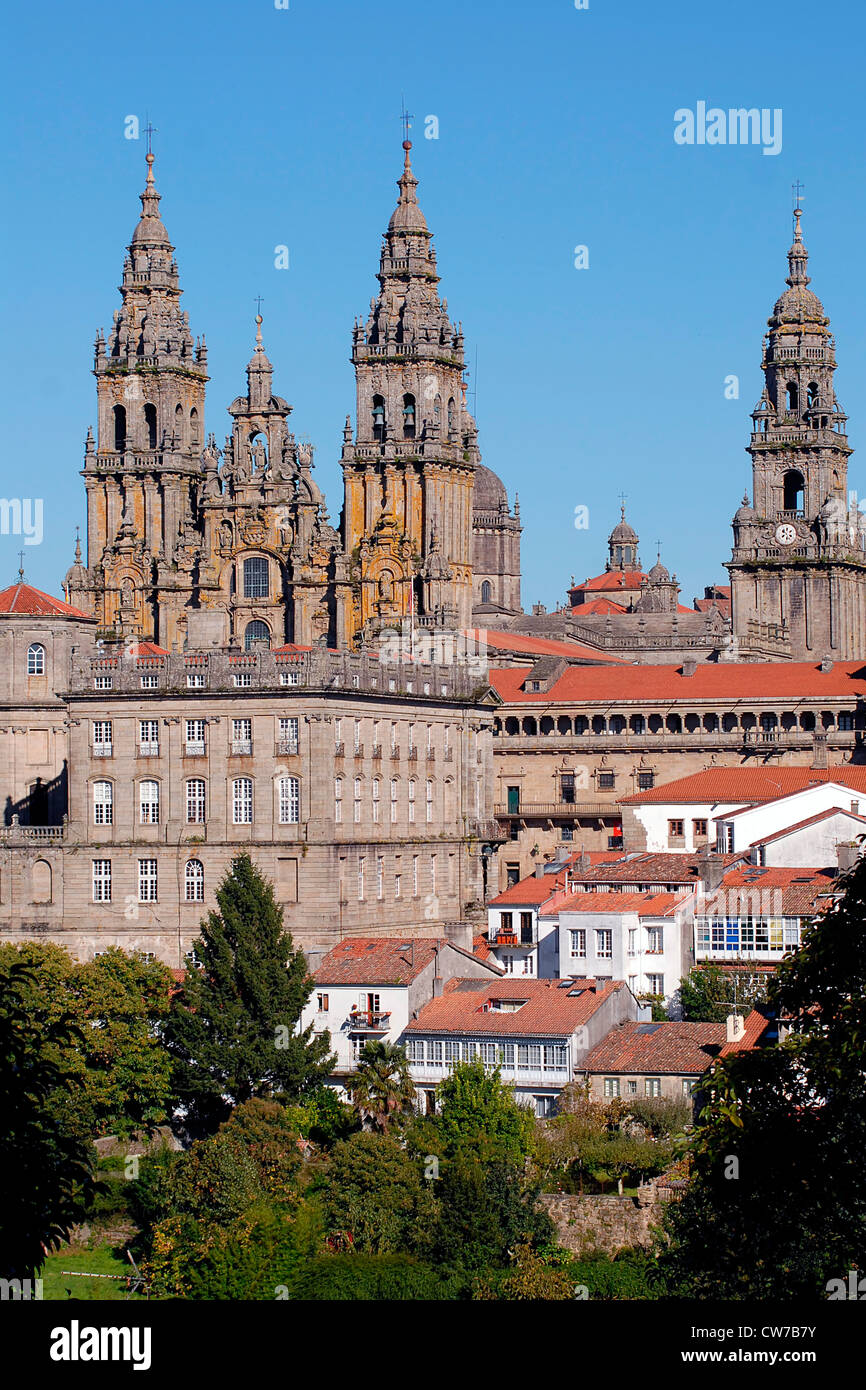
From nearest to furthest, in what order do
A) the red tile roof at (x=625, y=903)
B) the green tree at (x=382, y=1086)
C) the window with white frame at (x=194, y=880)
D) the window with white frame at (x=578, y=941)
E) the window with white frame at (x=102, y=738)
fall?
the green tree at (x=382, y=1086) < the red tile roof at (x=625, y=903) < the window with white frame at (x=578, y=941) < the window with white frame at (x=194, y=880) < the window with white frame at (x=102, y=738)

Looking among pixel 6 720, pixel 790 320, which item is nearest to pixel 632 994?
pixel 6 720

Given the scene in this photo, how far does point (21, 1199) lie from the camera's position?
2483cm

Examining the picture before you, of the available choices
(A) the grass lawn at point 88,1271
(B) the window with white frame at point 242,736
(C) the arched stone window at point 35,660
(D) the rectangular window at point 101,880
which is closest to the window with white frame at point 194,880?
(D) the rectangular window at point 101,880

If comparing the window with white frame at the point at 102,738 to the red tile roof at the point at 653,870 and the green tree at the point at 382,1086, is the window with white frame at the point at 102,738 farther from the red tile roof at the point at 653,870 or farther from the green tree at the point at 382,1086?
the green tree at the point at 382,1086

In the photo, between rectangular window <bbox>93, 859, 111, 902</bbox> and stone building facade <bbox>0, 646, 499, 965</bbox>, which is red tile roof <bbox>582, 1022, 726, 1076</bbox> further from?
rectangular window <bbox>93, 859, 111, 902</bbox>

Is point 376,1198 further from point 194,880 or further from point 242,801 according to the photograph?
point 242,801

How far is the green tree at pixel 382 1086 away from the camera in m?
64.8

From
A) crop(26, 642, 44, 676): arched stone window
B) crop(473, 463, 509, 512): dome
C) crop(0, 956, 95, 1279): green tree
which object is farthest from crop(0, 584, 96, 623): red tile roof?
crop(0, 956, 95, 1279): green tree

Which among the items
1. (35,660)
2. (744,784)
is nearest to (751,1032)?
(744,784)

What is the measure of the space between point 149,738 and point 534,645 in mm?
40959

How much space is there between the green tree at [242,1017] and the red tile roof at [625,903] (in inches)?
375

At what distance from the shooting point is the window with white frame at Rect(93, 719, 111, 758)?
280 feet

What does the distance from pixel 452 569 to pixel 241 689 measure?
31.1 meters
